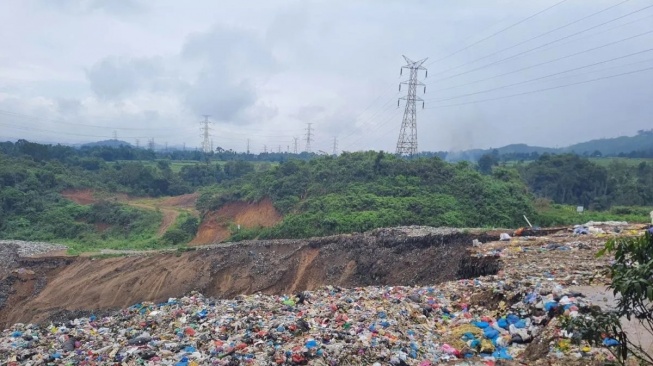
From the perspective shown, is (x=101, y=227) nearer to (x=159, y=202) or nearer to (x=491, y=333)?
(x=159, y=202)

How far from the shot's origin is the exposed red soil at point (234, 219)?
2353cm

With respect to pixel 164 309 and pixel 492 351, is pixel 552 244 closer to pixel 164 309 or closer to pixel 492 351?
pixel 492 351

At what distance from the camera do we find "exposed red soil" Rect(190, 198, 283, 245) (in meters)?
23.5

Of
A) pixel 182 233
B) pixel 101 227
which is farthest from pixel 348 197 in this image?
pixel 101 227

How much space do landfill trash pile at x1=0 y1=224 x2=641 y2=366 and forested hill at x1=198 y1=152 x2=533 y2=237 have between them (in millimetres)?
8818

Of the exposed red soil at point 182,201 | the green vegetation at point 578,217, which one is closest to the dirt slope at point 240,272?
the green vegetation at point 578,217

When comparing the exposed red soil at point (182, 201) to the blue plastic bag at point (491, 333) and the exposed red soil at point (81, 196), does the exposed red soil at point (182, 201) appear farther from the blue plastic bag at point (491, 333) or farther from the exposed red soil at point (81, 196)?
the blue plastic bag at point (491, 333)

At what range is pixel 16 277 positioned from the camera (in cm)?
1662

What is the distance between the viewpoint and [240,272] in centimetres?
1563

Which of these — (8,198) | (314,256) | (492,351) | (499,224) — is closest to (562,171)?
(499,224)

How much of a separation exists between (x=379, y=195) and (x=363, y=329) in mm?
15034

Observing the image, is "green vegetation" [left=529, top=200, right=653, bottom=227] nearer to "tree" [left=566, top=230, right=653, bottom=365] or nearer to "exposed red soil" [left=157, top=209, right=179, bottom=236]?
"tree" [left=566, top=230, right=653, bottom=365]

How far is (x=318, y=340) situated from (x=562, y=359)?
3.19m

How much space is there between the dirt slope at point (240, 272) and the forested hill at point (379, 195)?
323 centimetres
